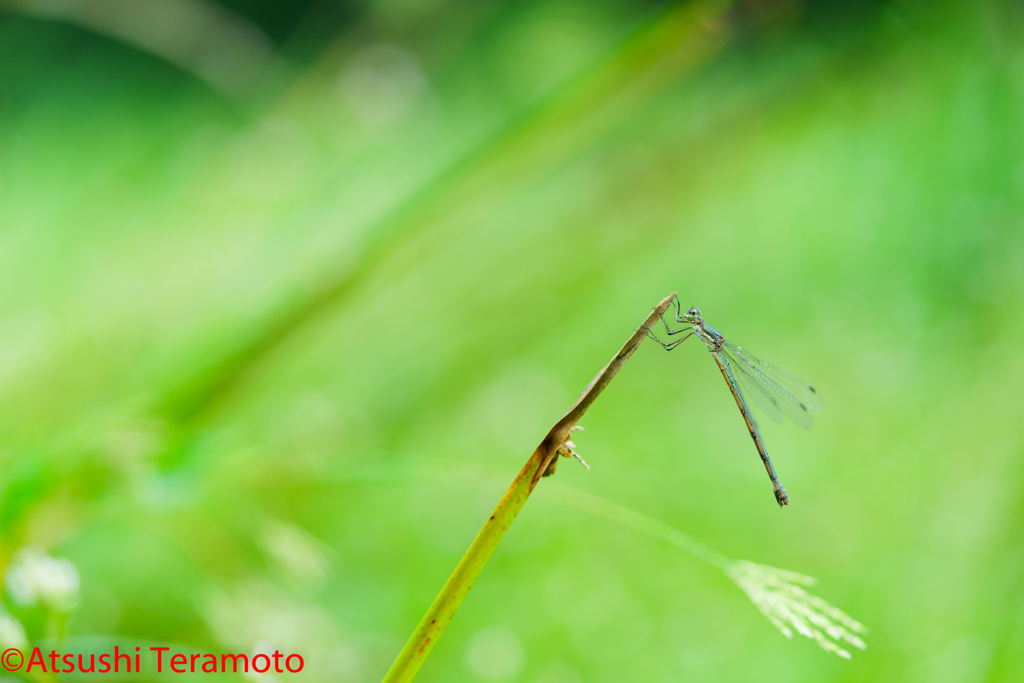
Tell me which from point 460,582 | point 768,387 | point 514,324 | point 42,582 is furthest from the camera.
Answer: point 514,324

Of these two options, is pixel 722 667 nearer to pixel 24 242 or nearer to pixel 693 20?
pixel 693 20

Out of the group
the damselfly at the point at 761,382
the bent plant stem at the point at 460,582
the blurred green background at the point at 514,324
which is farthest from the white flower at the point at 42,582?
the damselfly at the point at 761,382

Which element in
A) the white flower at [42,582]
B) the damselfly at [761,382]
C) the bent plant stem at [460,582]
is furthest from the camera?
the damselfly at [761,382]

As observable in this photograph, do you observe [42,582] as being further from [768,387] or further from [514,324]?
[514,324]

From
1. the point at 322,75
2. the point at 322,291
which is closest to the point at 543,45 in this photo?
the point at 322,75

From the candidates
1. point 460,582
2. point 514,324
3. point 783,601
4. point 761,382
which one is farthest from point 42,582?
point 514,324

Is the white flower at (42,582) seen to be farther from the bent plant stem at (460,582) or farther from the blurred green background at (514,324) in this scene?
the bent plant stem at (460,582)

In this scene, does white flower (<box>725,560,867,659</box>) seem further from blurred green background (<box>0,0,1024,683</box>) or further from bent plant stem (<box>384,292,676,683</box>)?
blurred green background (<box>0,0,1024,683</box>)
